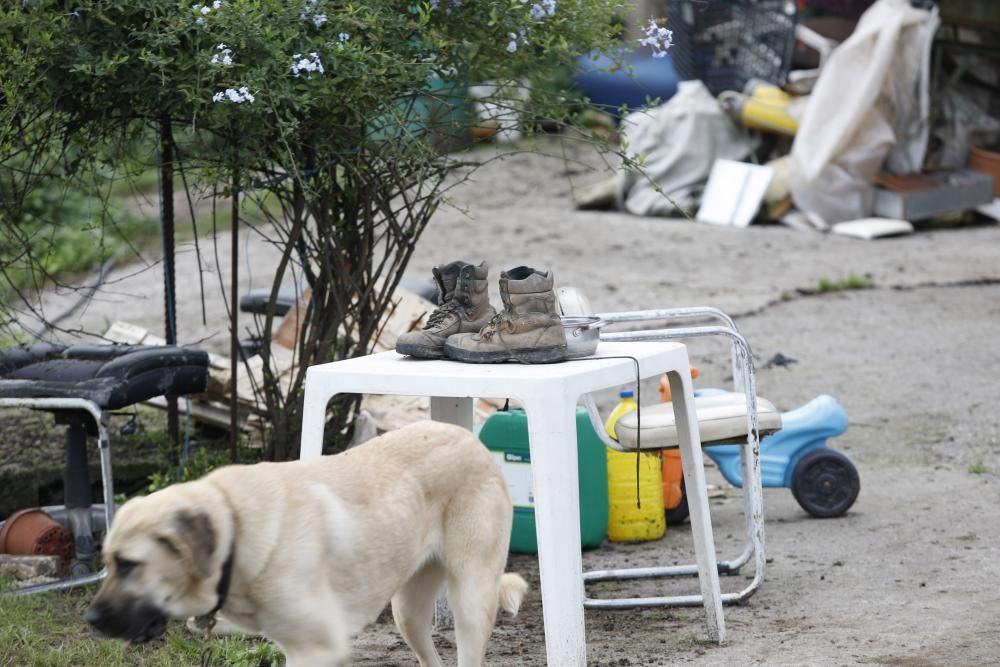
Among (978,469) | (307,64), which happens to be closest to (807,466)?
(978,469)

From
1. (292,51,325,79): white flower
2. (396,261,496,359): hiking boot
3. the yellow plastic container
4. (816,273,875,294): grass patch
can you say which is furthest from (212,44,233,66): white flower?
(816,273,875,294): grass patch

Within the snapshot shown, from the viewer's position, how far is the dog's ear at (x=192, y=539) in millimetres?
2553

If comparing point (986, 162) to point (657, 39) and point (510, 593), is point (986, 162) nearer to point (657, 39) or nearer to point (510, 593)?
point (657, 39)

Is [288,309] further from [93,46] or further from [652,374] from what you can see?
[652,374]

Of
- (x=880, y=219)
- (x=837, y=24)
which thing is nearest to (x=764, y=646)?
(x=880, y=219)

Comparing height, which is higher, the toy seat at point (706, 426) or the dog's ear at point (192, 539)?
the dog's ear at point (192, 539)

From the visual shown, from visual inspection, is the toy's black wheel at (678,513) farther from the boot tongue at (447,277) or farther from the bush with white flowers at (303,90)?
the boot tongue at (447,277)

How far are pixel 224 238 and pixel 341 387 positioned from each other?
8.72 meters

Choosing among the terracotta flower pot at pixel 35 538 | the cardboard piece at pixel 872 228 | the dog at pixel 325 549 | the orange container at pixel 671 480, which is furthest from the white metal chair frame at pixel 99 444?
the cardboard piece at pixel 872 228

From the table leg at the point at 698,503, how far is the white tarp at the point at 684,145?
28.7 ft

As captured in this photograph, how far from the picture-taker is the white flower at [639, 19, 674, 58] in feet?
14.5

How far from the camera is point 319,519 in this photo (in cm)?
284

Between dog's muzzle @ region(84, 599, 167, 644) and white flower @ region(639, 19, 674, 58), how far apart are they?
2718mm

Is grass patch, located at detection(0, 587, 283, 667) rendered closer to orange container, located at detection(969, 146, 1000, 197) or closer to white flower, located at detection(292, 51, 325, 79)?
white flower, located at detection(292, 51, 325, 79)
